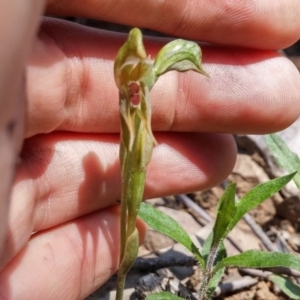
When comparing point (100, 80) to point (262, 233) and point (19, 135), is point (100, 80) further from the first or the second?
point (262, 233)

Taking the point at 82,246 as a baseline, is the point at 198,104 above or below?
above

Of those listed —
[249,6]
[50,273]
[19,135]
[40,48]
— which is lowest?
[50,273]

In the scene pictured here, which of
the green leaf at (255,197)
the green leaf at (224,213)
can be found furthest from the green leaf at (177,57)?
the green leaf at (255,197)

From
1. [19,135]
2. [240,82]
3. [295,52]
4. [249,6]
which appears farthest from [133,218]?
[295,52]

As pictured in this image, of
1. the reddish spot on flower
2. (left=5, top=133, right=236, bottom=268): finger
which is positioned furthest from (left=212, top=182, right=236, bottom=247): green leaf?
the reddish spot on flower

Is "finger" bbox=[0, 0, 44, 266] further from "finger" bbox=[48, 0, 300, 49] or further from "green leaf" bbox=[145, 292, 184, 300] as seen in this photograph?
"green leaf" bbox=[145, 292, 184, 300]
